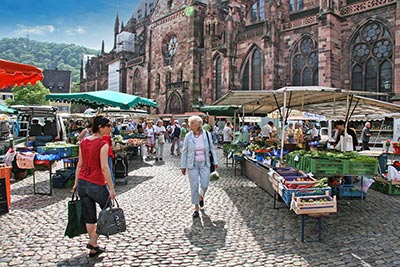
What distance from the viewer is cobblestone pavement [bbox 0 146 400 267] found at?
4.34 metres

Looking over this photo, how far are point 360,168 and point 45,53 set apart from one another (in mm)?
158839

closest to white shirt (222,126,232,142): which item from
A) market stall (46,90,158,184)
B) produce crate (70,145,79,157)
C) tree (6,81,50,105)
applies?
market stall (46,90,158,184)

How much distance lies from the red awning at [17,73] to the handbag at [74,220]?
278 centimetres

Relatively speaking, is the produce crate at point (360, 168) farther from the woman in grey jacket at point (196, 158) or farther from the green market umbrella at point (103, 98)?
the green market umbrella at point (103, 98)

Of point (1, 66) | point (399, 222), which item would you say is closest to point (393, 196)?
point (399, 222)

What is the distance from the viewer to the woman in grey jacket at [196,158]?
6273mm

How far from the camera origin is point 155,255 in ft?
14.6

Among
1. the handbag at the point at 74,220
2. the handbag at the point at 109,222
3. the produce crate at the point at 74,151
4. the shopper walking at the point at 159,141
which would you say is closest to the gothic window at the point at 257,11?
the shopper walking at the point at 159,141

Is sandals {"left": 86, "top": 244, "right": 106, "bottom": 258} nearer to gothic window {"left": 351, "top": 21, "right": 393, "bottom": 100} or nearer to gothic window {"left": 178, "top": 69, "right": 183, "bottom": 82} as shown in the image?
gothic window {"left": 351, "top": 21, "right": 393, "bottom": 100}

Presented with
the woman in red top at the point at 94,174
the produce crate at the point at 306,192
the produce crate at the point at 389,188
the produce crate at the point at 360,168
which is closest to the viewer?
the woman in red top at the point at 94,174

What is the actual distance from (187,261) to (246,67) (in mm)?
27349

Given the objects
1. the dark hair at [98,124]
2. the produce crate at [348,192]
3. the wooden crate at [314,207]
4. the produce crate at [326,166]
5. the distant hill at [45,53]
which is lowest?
the produce crate at [348,192]

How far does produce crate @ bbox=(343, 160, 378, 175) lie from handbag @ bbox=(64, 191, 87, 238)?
4544mm

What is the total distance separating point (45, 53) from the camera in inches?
5669
